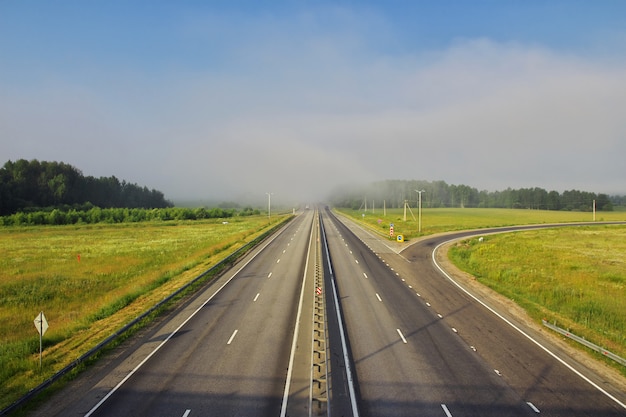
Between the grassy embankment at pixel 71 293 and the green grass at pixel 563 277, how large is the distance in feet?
89.6

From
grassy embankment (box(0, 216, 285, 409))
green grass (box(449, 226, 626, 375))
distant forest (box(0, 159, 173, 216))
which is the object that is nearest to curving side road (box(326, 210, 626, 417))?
green grass (box(449, 226, 626, 375))

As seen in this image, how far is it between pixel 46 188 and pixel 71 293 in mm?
143966

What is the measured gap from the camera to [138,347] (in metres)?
18.7

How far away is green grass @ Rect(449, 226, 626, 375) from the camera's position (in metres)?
23.5

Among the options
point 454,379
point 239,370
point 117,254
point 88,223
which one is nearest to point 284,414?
point 239,370

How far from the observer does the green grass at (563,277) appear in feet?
77.2

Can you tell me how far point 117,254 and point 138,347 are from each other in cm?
3955

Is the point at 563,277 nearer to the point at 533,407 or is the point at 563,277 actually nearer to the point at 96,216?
the point at 533,407

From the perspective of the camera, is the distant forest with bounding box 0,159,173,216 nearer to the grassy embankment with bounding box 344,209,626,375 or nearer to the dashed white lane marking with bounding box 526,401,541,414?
the grassy embankment with bounding box 344,209,626,375

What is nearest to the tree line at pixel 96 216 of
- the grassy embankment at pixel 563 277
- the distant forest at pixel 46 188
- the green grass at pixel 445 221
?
the distant forest at pixel 46 188

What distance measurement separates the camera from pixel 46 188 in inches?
5733

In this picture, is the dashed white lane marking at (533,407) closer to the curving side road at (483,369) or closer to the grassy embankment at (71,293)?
the curving side road at (483,369)

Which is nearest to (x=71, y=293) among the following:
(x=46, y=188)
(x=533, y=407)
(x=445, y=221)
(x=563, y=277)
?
(x=533, y=407)

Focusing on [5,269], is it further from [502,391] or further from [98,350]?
[502,391]
